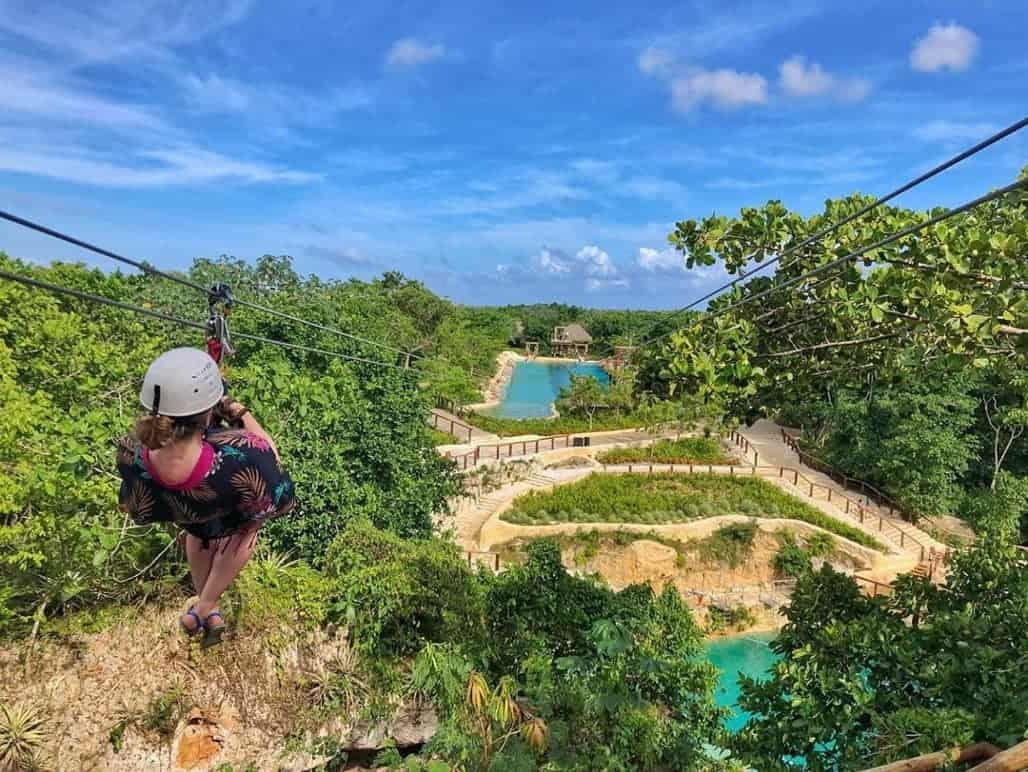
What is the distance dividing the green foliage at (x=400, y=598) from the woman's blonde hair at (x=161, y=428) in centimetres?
500

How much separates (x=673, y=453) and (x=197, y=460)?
20.2m

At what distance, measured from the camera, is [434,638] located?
6570mm

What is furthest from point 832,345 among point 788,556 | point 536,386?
point 536,386

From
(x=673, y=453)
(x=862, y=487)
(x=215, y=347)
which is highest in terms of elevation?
(x=215, y=347)

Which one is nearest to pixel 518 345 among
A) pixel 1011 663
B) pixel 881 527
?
pixel 881 527

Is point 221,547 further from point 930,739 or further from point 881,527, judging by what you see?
point 881,527

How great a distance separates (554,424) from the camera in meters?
24.8

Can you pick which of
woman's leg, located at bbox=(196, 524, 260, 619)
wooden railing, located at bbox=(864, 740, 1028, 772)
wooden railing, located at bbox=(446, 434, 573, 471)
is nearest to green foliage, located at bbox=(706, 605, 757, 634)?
wooden railing, located at bbox=(446, 434, 573, 471)

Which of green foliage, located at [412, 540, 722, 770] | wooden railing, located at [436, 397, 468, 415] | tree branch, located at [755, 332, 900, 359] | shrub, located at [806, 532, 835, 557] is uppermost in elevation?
tree branch, located at [755, 332, 900, 359]

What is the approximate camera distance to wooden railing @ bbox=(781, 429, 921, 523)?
57.9ft

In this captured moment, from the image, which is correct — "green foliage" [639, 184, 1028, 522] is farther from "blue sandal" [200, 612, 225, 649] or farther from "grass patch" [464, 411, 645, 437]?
"grass patch" [464, 411, 645, 437]

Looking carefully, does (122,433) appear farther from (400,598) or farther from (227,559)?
(227,559)

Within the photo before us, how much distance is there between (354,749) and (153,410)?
5.47m

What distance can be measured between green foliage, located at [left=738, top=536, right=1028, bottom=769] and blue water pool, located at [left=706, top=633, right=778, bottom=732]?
9.44 m
